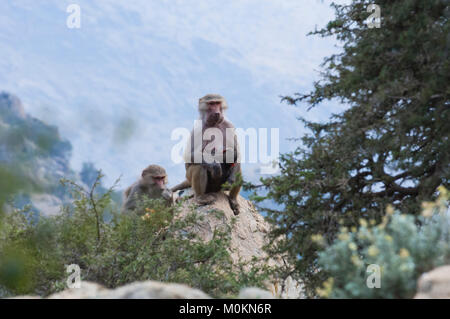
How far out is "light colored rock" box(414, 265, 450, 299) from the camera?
354 centimetres

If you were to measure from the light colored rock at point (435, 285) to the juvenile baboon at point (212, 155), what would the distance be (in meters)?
6.12

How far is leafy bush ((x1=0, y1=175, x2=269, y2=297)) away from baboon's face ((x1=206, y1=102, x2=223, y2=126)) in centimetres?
264

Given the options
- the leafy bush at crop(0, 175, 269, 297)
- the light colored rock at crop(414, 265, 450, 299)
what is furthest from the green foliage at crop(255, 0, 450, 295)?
the light colored rock at crop(414, 265, 450, 299)

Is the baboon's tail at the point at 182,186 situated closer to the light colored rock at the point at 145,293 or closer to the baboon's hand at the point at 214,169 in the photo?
the baboon's hand at the point at 214,169

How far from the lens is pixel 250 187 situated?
7.17m

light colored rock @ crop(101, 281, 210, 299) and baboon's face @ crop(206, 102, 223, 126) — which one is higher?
baboon's face @ crop(206, 102, 223, 126)

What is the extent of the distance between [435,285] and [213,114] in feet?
21.6

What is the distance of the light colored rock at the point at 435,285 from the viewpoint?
3.54 meters

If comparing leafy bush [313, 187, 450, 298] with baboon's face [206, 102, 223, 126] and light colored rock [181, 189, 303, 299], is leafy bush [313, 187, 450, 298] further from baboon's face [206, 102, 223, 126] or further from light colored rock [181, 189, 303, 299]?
baboon's face [206, 102, 223, 126]

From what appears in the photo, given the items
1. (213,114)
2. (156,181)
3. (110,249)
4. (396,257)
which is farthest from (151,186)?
(396,257)

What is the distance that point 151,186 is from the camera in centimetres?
1002
